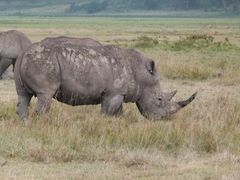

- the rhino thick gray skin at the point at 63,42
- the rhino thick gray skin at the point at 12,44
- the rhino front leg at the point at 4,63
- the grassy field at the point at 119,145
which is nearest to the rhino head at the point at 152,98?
the grassy field at the point at 119,145

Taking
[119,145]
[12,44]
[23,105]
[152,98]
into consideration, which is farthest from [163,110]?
[12,44]

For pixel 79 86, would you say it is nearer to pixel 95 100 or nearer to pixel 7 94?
pixel 95 100

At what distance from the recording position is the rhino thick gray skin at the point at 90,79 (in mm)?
12414

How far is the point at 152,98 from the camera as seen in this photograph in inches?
535

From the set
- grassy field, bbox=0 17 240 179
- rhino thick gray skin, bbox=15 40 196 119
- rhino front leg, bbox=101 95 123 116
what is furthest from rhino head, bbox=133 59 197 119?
rhino front leg, bbox=101 95 123 116

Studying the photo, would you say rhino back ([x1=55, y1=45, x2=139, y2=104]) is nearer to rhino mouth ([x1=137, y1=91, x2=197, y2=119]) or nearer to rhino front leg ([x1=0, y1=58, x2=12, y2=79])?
rhino mouth ([x1=137, y1=91, x2=197, y2=119])

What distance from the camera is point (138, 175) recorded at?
928cm

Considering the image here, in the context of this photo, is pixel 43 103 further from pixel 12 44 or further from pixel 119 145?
pixel 12 44

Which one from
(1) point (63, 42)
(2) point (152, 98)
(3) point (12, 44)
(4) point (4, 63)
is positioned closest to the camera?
(1) point (63, 42)

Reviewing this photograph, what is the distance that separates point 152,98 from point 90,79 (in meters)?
1.41

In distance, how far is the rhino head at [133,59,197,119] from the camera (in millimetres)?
13570

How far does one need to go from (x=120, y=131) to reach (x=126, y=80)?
198 centimetres

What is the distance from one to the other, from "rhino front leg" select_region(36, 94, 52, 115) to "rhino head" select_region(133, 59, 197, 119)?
6.24ft

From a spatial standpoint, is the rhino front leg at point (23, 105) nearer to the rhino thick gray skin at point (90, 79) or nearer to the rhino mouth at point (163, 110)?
the rhino thick gray skin at point (90, 79)
